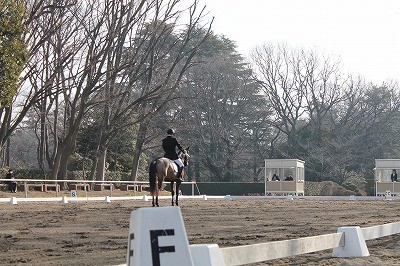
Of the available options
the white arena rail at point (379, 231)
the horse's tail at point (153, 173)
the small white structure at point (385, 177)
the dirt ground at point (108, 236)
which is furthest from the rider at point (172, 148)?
the small white structure at point (385, 177)

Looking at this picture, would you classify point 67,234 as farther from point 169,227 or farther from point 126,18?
point 126,18

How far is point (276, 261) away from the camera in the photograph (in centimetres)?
1268

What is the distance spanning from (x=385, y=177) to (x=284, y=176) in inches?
285

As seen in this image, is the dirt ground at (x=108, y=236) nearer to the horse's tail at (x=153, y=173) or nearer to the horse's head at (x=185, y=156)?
the horse's tail at (x=153, y=173)

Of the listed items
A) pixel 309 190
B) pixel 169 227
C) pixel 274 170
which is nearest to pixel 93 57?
pixel 274 170

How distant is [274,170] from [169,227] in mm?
61101

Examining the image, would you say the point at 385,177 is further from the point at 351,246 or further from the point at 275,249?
the point at 275,249

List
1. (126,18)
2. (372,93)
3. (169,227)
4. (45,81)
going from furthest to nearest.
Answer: (372,93), (126,18), (45,81), (169,227)

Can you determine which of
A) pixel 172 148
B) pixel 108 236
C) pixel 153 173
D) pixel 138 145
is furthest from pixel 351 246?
pixel 138 145

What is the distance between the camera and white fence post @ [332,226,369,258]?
13672 mm

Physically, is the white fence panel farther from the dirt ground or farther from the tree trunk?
the tree trunk

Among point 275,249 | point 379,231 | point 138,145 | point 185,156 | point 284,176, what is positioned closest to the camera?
point 275,249

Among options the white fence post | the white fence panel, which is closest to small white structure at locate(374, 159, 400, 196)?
the white fence post

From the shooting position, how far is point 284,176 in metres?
67.6
